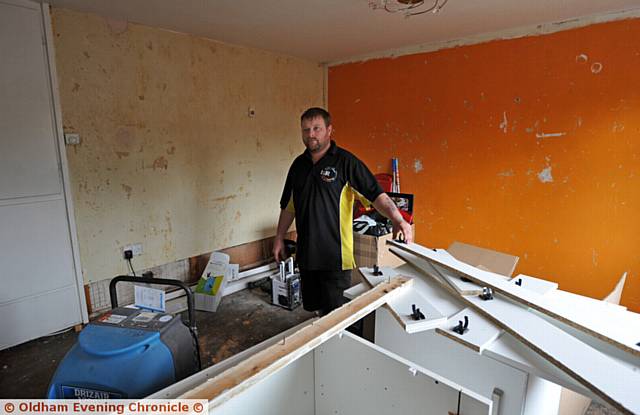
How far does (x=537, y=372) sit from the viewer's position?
1.03 m

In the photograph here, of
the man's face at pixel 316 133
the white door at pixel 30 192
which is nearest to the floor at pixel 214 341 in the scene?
the white door at pixel 30 192

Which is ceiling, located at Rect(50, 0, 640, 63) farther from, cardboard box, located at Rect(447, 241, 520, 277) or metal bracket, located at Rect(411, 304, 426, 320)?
metal bracket, located at Rect(411, 304, 426, 320)

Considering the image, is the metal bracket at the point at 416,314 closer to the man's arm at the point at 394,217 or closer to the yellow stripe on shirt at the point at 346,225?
the man's arm at the point at 394,217

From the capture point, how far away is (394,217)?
1.92 m

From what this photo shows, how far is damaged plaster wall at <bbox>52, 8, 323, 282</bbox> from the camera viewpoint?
254 cm

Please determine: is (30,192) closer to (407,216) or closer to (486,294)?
(486,294)

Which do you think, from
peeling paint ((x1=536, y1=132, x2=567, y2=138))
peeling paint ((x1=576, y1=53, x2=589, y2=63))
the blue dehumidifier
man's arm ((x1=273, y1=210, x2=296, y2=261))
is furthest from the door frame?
peeling paint ((x1=576, y1=53, x2=589, y2=63))

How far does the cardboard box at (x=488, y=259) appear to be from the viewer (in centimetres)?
217

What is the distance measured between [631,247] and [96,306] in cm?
402

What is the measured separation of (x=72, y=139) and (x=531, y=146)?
3.49 m

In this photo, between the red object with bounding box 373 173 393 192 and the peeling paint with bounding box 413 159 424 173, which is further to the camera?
the red object with bounding box 373 173 393 192

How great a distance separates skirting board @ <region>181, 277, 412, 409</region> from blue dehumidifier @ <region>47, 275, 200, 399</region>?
259 mm

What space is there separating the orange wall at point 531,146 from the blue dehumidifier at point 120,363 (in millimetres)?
2861

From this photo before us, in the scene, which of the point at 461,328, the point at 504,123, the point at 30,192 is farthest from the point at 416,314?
the point at 30,192
